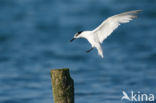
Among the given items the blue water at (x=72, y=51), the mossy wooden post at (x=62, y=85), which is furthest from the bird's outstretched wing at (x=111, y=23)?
the blue water at (x=72, y=51)

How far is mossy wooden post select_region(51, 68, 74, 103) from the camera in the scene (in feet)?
27.8

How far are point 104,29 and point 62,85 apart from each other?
7.58 ft

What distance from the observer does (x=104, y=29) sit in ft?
34.2

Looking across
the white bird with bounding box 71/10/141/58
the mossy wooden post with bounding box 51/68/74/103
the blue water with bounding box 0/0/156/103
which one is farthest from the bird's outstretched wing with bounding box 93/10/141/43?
the blue water with bounding box 0/0/156/103

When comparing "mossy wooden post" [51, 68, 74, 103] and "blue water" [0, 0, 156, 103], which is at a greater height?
"blue water" [0, 0, 156, 103]

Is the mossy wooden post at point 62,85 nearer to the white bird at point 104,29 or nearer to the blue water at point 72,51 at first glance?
the white bird at point 104,29

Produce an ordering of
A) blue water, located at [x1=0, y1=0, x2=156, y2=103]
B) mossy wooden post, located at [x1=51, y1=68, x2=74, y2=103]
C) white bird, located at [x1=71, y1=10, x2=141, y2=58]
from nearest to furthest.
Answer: mossy wooden post, located at [x1=51, y1=68, x2=74, y2=103] → white bird, located at [x1=71, y1=10, x2=141, y2=58] → blue water, located at [x1=0, y1=0, x2=156, y2=103]

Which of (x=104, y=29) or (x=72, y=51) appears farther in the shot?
(x=72, y=51)

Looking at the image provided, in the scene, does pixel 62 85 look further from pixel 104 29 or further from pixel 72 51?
pixel 72 51

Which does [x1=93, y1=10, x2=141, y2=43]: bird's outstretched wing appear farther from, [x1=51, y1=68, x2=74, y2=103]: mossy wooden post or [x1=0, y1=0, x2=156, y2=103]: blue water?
[x1=0, y1=0, x2=156, y2=103]: blue water

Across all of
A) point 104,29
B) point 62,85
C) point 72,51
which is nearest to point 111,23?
point 104,29

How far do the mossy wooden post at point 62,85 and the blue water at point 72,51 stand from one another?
14.4 ft

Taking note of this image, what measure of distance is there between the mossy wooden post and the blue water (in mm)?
4386

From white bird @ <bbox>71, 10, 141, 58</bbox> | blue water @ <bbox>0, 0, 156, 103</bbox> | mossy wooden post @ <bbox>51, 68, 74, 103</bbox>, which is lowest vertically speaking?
mossy wooden post @ <bbox>51, 68, 74, 103</bbox>
